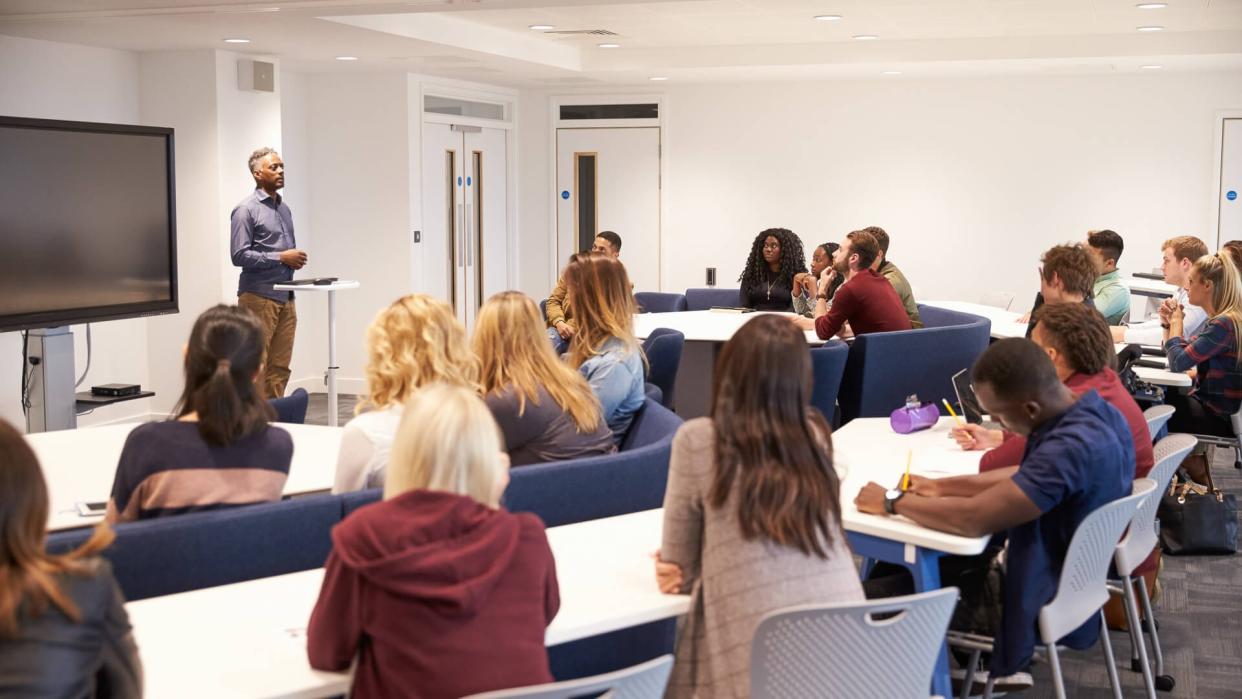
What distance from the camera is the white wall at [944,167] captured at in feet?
34.7

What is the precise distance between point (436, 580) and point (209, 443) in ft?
3.53

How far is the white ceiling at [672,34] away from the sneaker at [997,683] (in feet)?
12.6

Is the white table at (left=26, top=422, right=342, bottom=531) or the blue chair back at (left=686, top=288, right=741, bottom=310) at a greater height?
the blue chair back at (left=686, top=288, right=741, bottom=310)

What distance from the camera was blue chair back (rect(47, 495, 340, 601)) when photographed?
2.66 meters

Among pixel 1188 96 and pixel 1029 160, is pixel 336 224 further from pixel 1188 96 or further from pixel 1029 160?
pixel 1188 96

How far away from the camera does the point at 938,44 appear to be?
941 cm

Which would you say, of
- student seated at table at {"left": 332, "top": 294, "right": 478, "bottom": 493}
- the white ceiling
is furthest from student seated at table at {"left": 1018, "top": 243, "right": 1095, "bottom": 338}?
student seated at table at {"left": 332, "top": 294, "right": 478, "bottom": 493}

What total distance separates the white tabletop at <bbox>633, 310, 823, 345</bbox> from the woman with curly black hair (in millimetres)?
461

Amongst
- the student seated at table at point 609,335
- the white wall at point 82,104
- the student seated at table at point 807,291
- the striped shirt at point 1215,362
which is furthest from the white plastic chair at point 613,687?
the student seated at table at point 807,291

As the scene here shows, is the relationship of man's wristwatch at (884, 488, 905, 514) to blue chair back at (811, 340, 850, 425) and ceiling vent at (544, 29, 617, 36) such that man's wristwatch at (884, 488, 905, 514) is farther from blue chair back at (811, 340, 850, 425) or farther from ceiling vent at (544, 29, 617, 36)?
ceiling vent at (544, 29, 617, 36)

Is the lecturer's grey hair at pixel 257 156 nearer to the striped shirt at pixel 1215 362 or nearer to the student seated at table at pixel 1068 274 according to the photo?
the student seated at table at pixel 1068 274

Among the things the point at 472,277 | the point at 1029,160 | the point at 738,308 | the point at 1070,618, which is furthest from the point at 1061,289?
the point at 472,277

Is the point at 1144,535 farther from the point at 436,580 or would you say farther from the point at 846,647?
the point at 436,580

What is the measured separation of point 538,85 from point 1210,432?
7197mm
